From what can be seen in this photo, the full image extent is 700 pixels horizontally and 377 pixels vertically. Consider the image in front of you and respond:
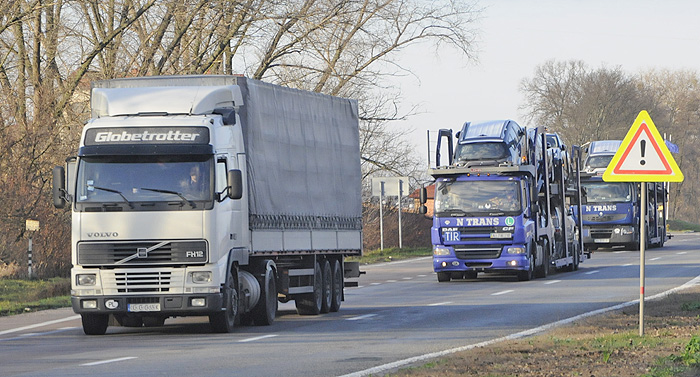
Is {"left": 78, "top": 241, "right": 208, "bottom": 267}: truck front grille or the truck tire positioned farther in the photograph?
the truck tire

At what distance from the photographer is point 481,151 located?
1129 inches

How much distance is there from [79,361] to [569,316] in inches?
333

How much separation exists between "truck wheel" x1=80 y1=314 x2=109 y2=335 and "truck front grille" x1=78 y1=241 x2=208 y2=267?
3.45 feet

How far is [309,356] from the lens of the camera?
43.2 feet

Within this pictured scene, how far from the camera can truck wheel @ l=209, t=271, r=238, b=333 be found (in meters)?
16.1

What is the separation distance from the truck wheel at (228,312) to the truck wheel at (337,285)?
407 centimetres

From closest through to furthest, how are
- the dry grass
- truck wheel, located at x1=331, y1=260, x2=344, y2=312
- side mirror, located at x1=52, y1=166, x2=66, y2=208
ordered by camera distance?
the dry grass < side mirror, located at x1=52, y1=166, x2=66, y2=208 < truck wheel, located at x1=331, y1=260, x2=344, y2=312

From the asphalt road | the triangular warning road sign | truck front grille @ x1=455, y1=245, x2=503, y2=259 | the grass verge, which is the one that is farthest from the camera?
truck front grille @ x1=455, y1=245, x2=503, y2=259

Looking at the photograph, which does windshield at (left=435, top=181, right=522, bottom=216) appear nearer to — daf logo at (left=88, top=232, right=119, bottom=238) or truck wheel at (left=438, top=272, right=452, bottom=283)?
truck wheel at (left=438, top=272, right=452, bottom=283)

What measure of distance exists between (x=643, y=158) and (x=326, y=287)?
24.4 ft

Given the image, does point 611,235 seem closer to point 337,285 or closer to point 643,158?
point 337,285

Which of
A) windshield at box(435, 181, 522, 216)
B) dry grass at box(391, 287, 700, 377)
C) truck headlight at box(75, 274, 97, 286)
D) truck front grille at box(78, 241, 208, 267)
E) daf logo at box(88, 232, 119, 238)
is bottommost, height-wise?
dry grass at box(391, 287, 700, 377)

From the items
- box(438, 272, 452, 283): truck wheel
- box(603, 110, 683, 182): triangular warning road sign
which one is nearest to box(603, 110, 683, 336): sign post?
box(603, 110, 683, 182): triangular warning road sign

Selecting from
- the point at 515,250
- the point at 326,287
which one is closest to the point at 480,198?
the point at 515,250
